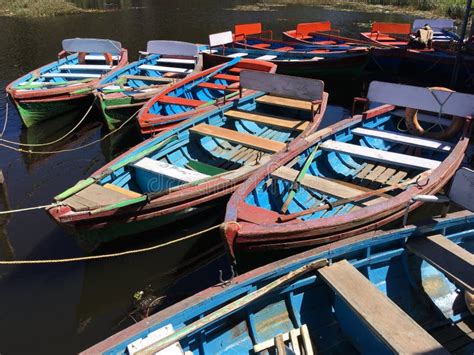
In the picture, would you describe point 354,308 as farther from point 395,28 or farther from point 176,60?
point 395,28

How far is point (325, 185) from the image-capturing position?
23.1 ft

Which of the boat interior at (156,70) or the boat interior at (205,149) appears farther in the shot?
the boat interior at (156,70)

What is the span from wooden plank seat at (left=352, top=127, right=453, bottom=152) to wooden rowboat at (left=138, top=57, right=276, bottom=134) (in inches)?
150

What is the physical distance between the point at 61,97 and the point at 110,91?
180cm

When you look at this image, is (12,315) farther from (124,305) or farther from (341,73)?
(341,73)

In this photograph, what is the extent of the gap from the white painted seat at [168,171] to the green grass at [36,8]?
3341 cm

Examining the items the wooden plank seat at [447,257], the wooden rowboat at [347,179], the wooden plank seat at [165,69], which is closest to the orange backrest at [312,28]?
the wooden plank seat at [165,69]

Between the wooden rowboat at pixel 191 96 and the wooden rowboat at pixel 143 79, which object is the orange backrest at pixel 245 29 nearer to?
A: the wooden rowboat at pixel 143 79

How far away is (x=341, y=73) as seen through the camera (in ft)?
54.0

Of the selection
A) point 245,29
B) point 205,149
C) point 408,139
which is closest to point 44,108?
point 205,149

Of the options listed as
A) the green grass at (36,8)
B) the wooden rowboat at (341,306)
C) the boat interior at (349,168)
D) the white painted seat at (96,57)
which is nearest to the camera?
the wooden rowboat at (341,306)

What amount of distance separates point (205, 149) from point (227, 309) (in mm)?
5519

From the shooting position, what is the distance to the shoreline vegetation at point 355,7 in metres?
35.2

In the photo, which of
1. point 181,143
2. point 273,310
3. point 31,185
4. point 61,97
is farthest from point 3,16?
point 273,310
